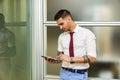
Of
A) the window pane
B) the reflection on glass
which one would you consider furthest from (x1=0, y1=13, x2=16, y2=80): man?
the reflection on glass

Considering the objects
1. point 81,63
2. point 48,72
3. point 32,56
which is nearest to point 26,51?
point 32,56

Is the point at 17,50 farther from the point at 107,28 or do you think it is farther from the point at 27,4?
the point at 107,28

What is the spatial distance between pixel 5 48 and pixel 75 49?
2.67ft

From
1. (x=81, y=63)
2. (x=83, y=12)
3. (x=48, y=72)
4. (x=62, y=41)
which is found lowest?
(x=48, y=72)

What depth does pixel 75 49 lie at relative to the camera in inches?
90.8

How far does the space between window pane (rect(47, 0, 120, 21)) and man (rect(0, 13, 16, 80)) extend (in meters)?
0.64

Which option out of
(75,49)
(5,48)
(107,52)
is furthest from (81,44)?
(5,48)

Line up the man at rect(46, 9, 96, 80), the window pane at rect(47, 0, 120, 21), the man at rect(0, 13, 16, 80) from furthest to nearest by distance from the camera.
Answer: the window pane at rect(47, 0, 120, 21) < the man at rect(0, 13, 16, 80) < the man at rect(46, 9, 96, 80)

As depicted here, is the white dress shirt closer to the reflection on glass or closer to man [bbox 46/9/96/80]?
man [bbox 46/9/96/80]

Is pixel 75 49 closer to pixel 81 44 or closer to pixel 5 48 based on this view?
pixel 81 44

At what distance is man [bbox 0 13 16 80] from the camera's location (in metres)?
2.54

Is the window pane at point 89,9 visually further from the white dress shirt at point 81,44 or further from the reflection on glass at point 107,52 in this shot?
the white dress shirt at point 81,44

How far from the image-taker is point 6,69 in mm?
2664

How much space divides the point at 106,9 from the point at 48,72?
1128 mm
